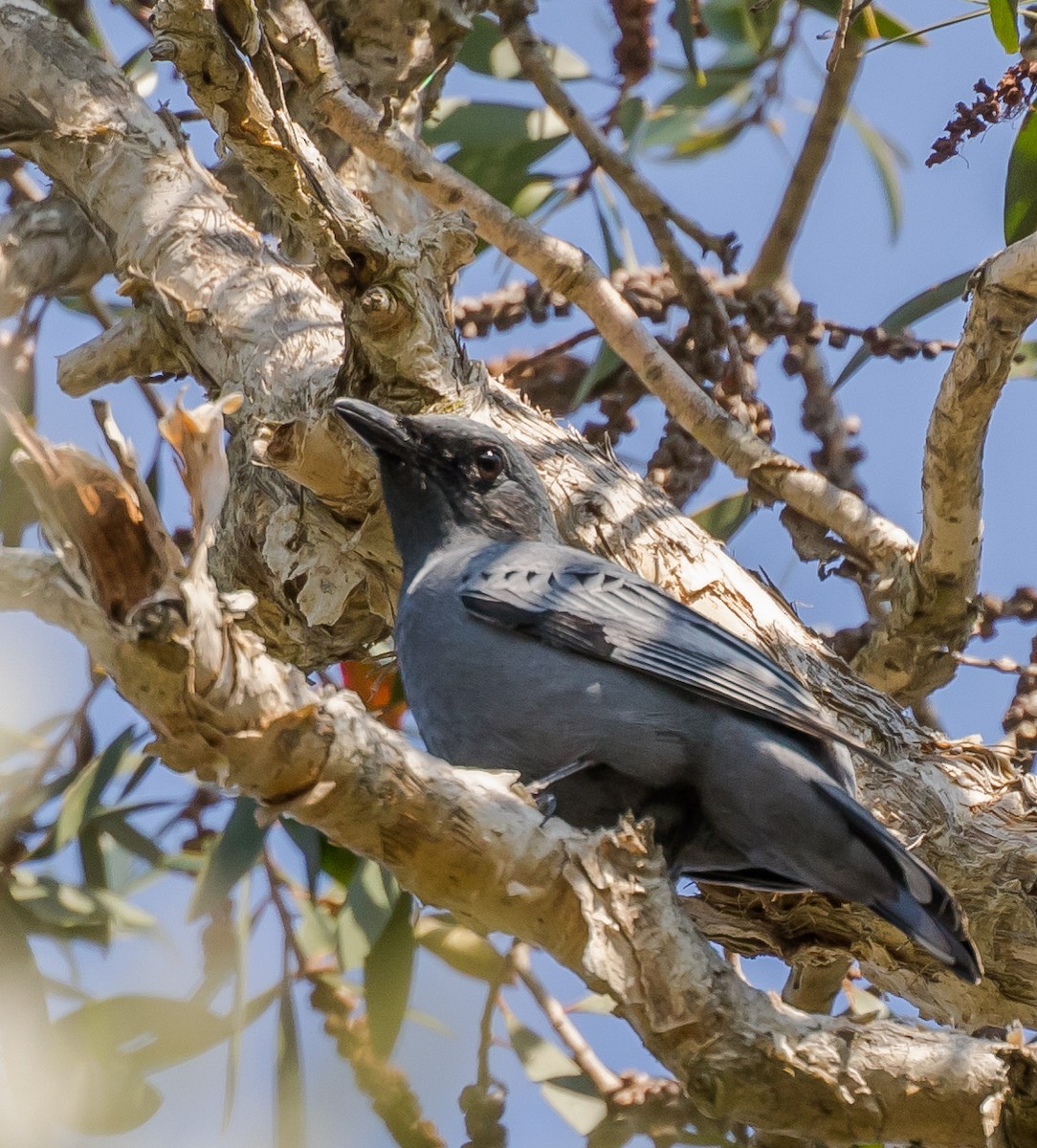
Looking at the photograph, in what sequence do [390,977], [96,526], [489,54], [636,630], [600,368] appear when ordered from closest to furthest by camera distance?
[96,526], [636,630], [390,977], [600,368], [489,54]

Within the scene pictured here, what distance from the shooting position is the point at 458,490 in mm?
3762

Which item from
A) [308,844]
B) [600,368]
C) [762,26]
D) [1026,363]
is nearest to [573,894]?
[308,844]

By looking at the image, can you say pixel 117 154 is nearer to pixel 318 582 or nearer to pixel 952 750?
pixel 318 582

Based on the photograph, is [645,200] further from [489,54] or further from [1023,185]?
[1023,185]

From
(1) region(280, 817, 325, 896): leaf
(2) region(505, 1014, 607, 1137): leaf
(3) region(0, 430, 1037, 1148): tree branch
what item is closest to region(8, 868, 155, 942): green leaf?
(1) region(280, 817, 325, 896): leaf

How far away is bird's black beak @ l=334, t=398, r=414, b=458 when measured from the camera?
347cm

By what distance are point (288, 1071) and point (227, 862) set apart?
74 centimetres

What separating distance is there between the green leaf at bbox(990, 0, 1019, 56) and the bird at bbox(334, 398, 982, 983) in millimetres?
1541

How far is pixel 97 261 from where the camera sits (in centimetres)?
497

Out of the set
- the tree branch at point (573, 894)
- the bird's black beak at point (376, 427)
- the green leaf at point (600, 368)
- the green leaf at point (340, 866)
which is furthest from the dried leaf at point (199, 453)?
the green leaf at point (600, 368)

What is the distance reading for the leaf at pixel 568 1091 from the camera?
4645mm

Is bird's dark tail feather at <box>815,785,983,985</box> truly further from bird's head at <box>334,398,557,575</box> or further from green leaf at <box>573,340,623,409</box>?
green leaf at <box>573,340,623,409</box>

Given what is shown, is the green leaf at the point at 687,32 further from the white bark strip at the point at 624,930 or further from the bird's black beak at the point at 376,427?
the white bark strip at the point at 624,930

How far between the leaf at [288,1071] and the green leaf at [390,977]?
0.35 m
